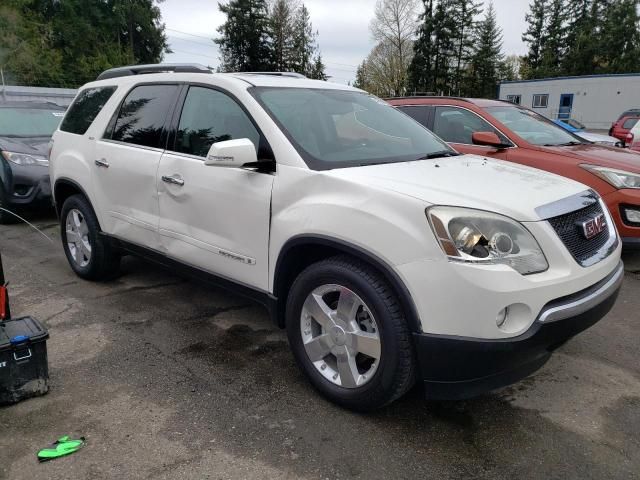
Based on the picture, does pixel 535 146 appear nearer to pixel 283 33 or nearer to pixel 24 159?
pixel 24 159

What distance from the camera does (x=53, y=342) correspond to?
3645mm

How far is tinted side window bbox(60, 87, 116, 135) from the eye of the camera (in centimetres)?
461

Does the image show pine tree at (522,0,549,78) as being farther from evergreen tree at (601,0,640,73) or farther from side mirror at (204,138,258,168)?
side mirror at (204,138,258,168)

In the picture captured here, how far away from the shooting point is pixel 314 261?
2.99 m

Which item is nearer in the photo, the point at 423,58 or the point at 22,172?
the point at 22,172

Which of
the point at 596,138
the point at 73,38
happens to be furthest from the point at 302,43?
the point at 596,138

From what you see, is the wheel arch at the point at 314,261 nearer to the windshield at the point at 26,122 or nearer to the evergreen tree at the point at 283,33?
the windshield at the point at 26,122

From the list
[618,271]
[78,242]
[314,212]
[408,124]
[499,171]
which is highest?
[408,124]

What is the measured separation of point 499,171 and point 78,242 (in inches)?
145

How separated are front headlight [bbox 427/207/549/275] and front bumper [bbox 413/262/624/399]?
243mm

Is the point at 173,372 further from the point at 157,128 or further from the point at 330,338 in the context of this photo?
the point at 157,128

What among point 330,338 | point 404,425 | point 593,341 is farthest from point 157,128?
point 593,341

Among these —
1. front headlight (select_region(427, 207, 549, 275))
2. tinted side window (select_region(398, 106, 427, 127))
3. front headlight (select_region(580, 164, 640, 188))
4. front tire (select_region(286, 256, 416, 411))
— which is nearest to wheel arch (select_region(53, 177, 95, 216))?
front tire (select_region(286, 256, 416, 411))

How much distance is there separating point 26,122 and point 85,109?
426 cm
